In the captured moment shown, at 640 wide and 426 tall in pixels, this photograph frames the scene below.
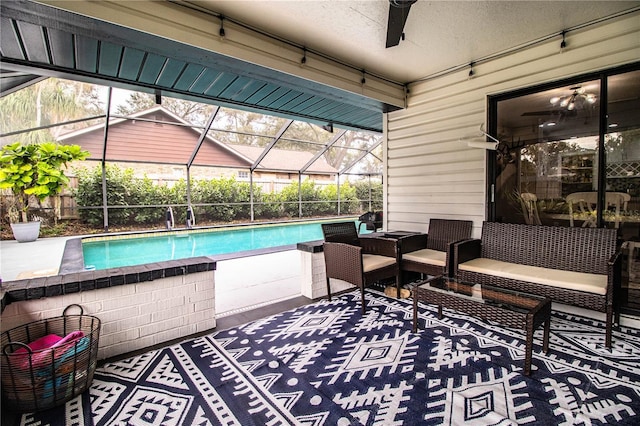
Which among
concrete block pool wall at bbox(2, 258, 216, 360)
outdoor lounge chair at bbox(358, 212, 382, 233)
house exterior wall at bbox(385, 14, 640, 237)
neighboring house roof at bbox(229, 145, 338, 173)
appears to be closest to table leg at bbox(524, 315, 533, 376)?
house exterior wall at bbox(385, 14, 640, 237)

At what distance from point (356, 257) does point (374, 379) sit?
4.22ft

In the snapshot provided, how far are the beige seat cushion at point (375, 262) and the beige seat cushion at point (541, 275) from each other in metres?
0.74

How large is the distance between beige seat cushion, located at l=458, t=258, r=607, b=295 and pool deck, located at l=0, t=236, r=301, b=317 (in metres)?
2.07

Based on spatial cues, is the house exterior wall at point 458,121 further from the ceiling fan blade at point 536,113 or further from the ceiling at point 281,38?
the ceiling fan blade at point 536,113

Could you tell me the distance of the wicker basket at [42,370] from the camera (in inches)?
65.6

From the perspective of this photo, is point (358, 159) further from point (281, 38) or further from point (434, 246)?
point (281, 38)

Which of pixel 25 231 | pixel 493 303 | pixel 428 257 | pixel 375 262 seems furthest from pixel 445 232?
pixel 25 231

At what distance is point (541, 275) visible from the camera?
2812mm

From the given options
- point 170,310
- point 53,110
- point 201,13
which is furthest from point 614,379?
point 53,110

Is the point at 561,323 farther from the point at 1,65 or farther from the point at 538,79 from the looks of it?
the point at 1,65

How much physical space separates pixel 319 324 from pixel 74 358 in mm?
1802

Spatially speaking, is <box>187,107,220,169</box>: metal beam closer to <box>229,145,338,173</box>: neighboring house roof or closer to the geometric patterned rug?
<box>229,145,338,173</box>: neighboring house roof

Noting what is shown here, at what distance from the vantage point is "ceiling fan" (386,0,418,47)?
2.05m

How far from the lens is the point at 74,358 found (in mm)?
1803
